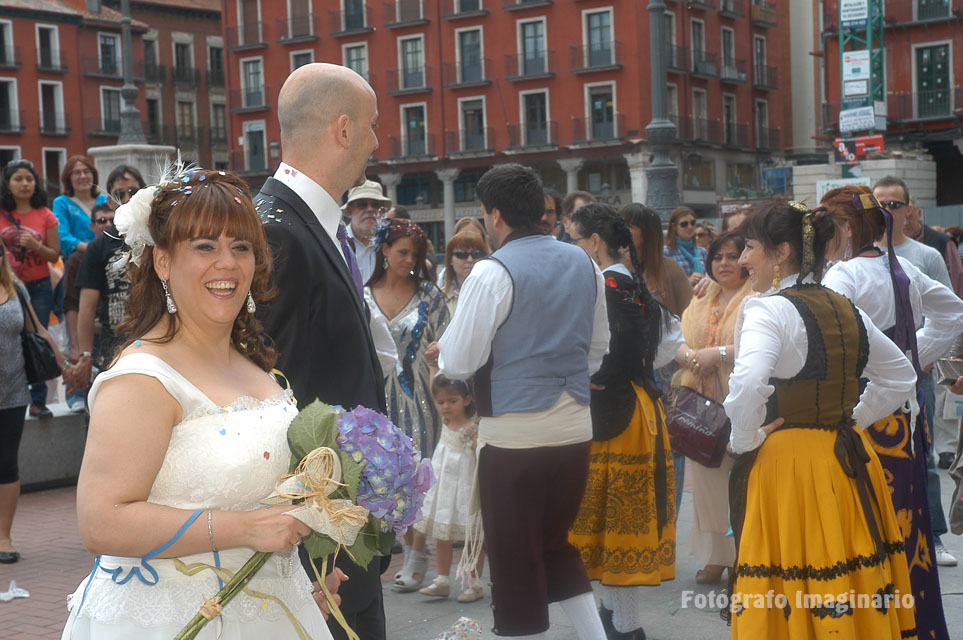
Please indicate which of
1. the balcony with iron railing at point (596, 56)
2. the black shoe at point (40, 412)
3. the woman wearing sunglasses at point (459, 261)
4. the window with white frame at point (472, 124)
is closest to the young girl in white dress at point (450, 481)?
the woman wearing sunglasses at point (459, 261)

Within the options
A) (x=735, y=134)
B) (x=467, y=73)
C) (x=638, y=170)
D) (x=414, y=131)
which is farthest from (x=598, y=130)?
(x=414, y=131)

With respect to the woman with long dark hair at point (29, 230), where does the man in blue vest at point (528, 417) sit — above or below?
below

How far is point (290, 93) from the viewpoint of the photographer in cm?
349

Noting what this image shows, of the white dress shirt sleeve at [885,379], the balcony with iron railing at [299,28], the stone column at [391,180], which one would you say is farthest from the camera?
the balcony with iron railing at [299,28]

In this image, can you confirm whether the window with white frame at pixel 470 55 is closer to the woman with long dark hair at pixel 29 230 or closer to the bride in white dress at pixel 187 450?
the woman with long dark hair at pixel 29 230

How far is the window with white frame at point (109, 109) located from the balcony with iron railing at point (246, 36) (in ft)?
27.4

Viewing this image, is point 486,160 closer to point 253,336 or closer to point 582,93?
point 582,93

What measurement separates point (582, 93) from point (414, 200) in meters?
10.6

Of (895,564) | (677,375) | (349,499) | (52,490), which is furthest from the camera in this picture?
(52,490)

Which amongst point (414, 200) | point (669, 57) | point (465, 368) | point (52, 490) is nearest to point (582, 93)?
point (669, 57)

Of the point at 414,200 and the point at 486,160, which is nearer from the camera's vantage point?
the point at 486,160

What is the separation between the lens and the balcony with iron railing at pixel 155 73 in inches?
2586

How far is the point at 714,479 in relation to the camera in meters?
6.54

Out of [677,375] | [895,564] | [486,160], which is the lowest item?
[895,564]
